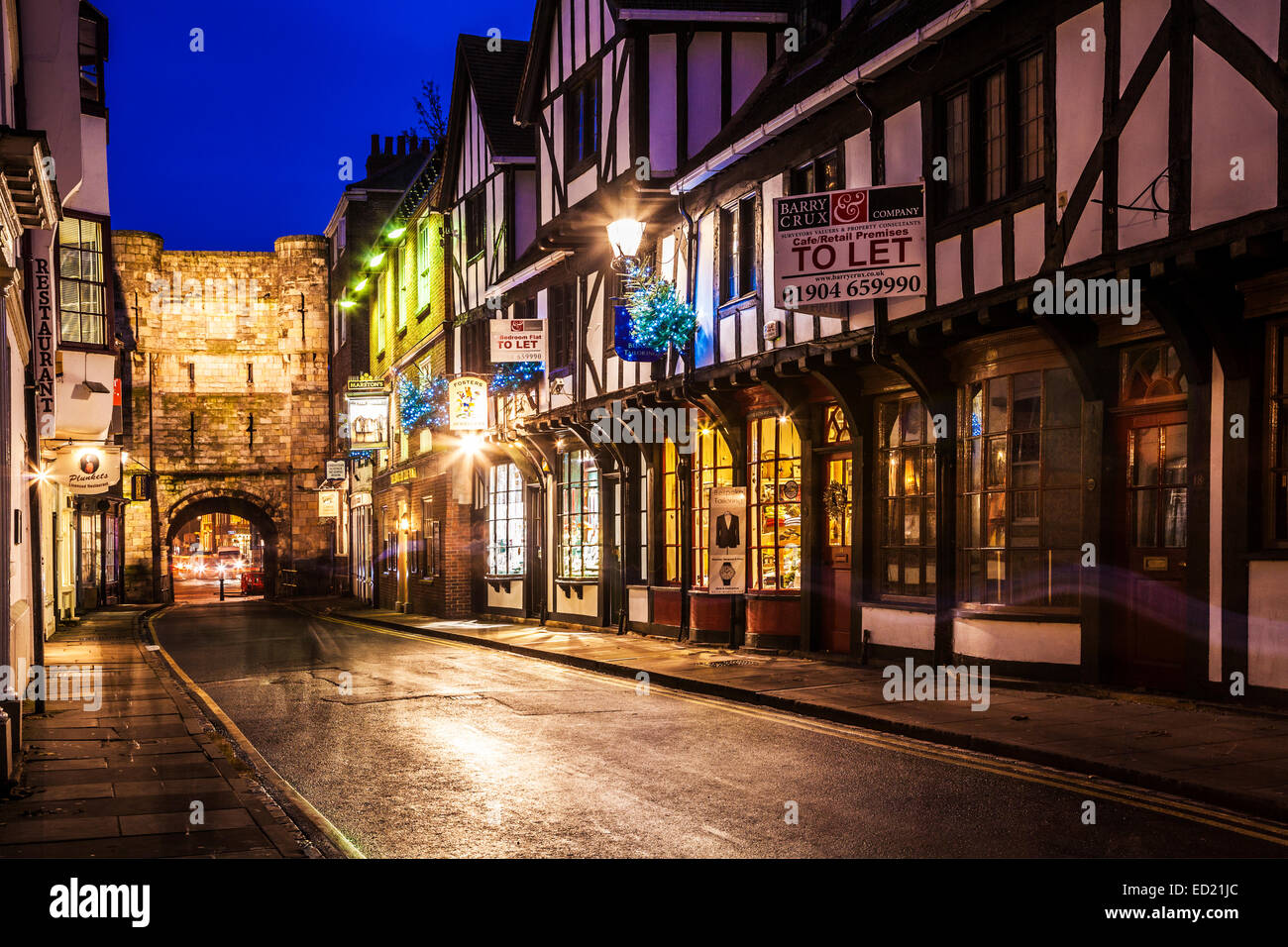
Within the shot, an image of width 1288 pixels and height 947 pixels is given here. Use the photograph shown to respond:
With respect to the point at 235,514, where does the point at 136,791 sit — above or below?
below

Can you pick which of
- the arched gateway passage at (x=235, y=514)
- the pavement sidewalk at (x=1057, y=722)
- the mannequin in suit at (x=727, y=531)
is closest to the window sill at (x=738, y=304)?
the mannequin in suit at (x=727, y=531)

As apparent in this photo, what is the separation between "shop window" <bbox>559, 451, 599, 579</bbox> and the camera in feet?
71.9

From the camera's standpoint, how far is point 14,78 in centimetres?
1133

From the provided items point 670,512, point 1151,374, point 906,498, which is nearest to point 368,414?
point 670,512

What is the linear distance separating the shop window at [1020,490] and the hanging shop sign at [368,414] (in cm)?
2171

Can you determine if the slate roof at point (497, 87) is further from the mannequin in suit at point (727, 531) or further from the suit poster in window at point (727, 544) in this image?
the mannequin in suit at point (727, 531)

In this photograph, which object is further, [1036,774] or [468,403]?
[468,403]

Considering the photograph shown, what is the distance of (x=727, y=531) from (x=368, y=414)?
18.1 metres

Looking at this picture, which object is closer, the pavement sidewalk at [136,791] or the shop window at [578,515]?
the pavement sidewalk at [136,791]

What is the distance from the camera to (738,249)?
16.5m

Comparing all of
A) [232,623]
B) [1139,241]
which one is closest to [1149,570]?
[1139,241]

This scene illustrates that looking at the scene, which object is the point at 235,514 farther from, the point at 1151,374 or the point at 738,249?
the point at 1151,374

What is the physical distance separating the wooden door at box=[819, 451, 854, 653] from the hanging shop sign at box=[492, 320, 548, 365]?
848cm

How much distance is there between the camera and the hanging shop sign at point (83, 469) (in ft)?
80.5
